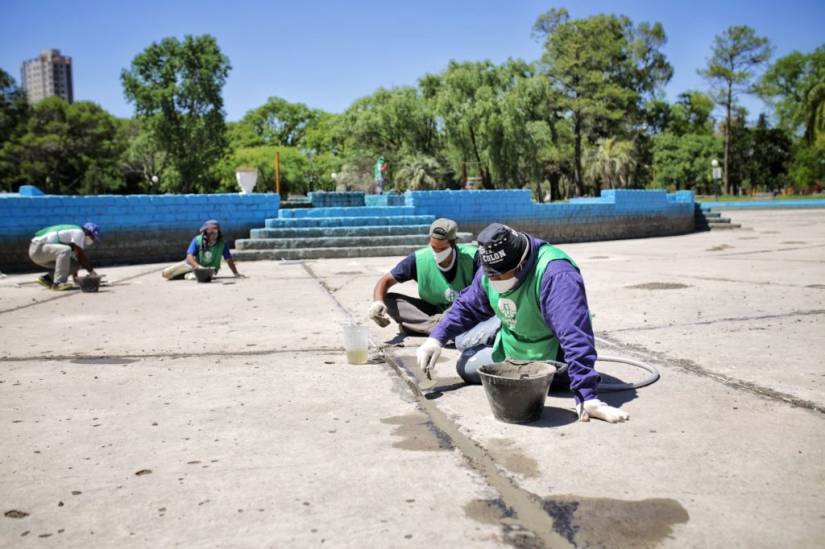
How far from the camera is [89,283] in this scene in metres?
9.84

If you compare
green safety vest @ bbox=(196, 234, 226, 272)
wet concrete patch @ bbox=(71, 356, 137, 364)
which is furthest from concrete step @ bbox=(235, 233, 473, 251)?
wet concrete patch @ bbox=(71, 356, 137, 364)

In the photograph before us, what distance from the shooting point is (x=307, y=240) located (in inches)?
634

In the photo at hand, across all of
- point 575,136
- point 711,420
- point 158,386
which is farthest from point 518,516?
point 575,136

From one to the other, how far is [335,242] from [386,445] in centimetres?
1329

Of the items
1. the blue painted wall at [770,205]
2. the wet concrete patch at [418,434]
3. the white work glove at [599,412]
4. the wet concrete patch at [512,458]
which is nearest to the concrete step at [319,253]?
the wet concrete patch at [418,434]

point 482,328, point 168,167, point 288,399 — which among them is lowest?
point 288,399

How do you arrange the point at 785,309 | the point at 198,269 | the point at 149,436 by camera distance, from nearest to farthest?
the point at 149,436
the point at 785,309
the point at 198,269

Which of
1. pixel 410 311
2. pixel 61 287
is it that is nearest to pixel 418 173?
pixel 61 287

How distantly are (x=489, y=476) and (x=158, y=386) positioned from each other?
2.66m

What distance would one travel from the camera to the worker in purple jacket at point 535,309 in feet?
11.4

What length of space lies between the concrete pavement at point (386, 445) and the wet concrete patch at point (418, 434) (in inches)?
0.7

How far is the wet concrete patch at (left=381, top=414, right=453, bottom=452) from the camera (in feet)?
10.7

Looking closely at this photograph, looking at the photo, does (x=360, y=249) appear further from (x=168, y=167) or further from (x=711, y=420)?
(x=168, y=167)

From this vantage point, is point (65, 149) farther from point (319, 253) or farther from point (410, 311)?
point (410, 311)
